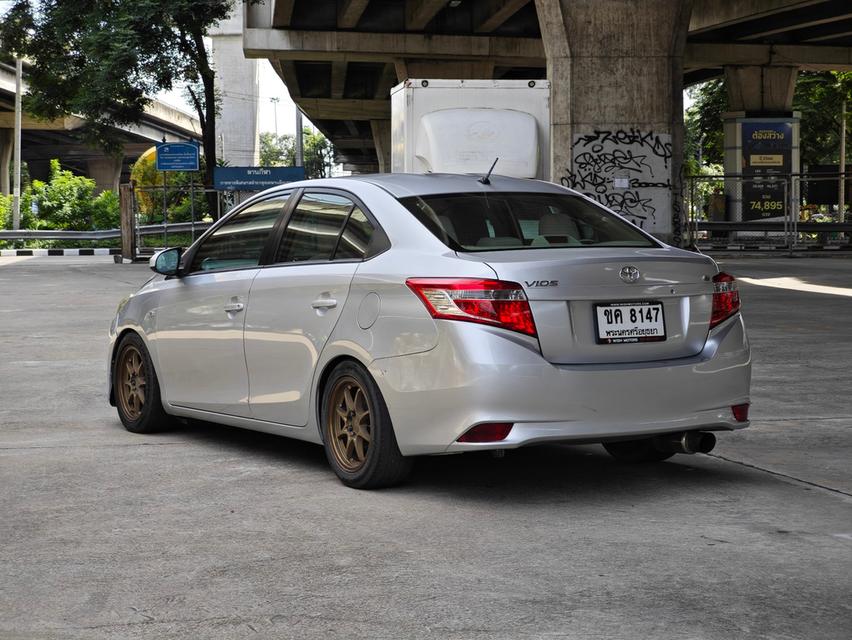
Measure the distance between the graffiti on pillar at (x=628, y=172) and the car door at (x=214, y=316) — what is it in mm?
12672

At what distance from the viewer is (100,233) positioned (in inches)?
1521

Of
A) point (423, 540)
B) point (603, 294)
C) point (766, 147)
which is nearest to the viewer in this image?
point (423, 540)

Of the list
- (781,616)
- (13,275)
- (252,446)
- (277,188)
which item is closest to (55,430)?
(252,446)

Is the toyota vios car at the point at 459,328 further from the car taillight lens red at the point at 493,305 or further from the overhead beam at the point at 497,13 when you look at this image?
the overhead beam at the point at 497,13

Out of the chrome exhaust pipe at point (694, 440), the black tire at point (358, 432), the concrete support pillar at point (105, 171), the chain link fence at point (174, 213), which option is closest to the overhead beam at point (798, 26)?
the chain link fence at point (174, 213)

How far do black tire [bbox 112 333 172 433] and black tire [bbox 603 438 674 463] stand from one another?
8.50ft

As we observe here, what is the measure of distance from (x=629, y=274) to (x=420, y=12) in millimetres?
30499

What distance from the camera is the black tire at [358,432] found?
564 centimetres

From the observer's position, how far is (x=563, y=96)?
751 inches

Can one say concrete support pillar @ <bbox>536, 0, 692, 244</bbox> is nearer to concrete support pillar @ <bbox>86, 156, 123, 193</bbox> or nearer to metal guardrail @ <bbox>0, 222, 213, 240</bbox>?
metal guardrail @ <bbox>0, 222, 213, 240</bbox>

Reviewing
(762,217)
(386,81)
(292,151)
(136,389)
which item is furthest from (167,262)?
(292,151)

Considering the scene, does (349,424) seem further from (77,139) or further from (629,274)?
(77,139)

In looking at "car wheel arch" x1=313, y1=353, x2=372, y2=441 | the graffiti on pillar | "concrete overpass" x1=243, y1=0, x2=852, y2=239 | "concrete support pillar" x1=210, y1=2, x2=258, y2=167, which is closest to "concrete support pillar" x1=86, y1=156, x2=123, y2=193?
"concrete support pillar" x1=210, y1=2, x2=258, y2=167

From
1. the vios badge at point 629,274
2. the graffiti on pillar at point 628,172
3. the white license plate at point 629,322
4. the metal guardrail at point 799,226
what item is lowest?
the white license plate at point 629,322
